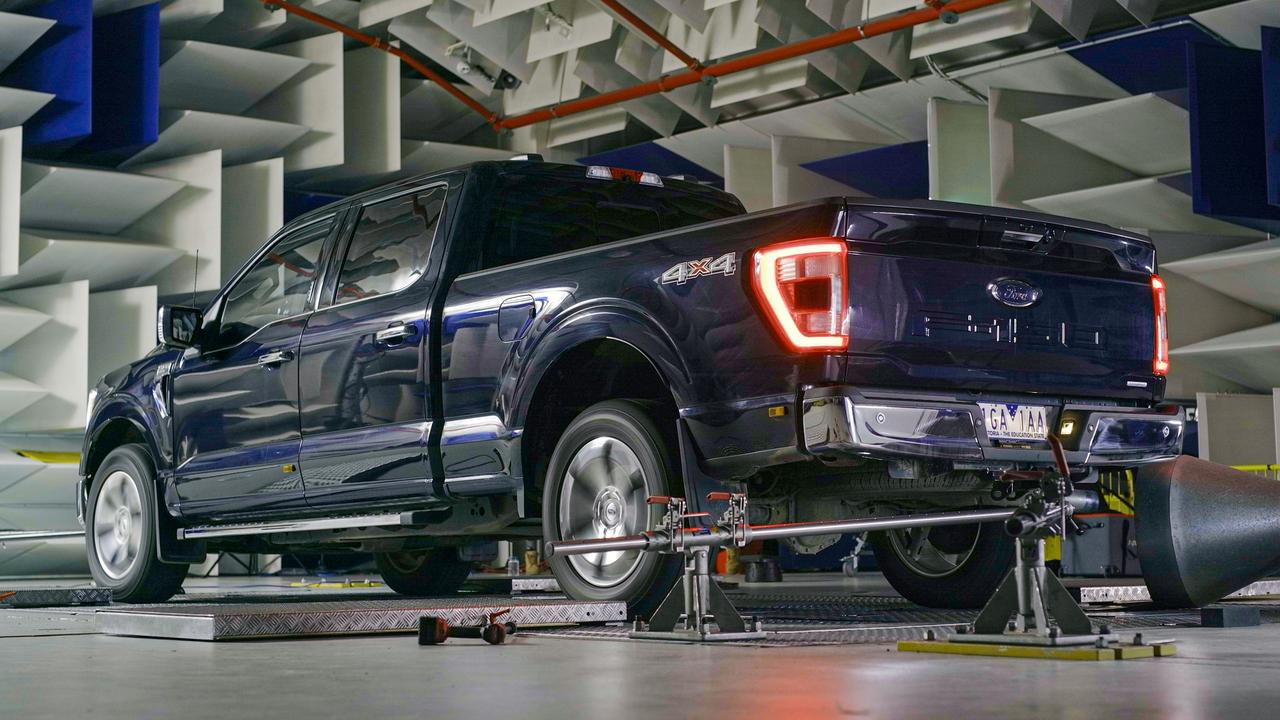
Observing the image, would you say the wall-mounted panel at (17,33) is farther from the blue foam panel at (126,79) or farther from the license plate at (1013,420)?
the license plate at (1013,420)

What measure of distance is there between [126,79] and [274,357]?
6345 millimetres

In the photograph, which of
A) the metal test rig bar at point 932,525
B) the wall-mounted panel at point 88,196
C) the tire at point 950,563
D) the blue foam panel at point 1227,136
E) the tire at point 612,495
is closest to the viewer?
the metal test rig bar at point 932,525

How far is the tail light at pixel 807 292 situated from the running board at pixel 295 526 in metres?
1.95

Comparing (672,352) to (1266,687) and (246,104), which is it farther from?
(246,104)

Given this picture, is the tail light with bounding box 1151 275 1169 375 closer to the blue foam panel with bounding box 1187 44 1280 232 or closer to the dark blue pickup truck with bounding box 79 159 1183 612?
the dark blue pickup truck with bounding box 79 159 1183 612

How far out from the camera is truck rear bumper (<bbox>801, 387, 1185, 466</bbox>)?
14.0 feet

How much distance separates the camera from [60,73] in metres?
11.4

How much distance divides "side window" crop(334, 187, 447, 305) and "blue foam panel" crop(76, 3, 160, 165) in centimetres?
598

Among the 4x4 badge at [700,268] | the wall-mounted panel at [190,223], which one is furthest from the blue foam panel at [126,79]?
the 4x4 badge at [700,268]

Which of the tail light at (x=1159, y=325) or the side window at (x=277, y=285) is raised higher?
the side window at (x=277, y=285)

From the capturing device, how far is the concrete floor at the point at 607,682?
2.62 meters

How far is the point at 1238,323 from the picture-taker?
10844 millimetres

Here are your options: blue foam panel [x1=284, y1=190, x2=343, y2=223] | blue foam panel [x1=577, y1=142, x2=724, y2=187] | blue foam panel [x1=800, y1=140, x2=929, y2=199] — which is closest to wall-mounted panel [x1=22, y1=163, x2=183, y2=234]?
blue foam panel [x1=284, y1=190, x2=343, y2=223]

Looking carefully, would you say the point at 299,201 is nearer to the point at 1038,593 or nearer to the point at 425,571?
the point at 425,571
